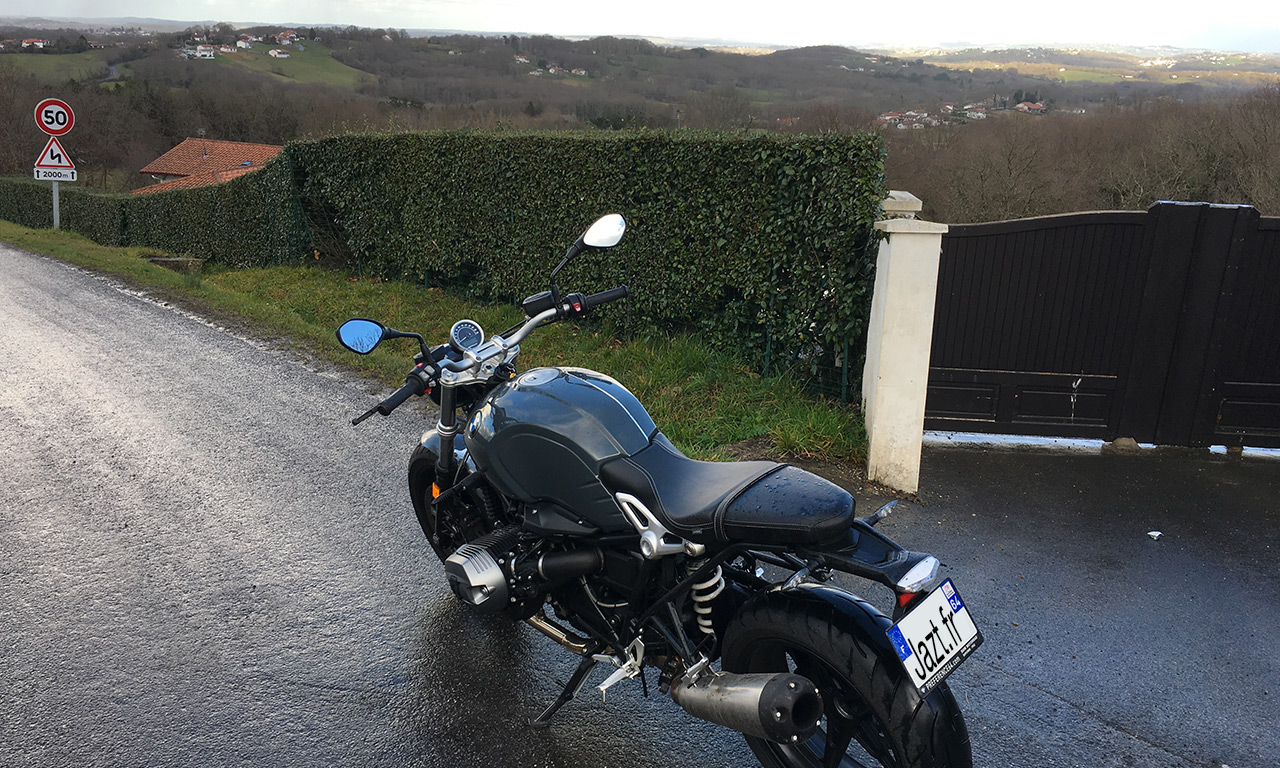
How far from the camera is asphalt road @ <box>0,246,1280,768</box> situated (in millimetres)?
3152

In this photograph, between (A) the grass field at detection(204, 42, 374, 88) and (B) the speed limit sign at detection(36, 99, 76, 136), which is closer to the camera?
(B) the speed limit sign at detection(36, 99, 76, 136)

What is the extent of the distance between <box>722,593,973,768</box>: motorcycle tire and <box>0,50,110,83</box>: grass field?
314 feet

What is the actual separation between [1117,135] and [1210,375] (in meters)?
29.4

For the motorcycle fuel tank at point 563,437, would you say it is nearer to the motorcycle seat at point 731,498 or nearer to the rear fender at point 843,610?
the motorcycle seat at point 731,498

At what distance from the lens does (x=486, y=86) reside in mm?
60688

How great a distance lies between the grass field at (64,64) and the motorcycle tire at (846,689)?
95.6 m

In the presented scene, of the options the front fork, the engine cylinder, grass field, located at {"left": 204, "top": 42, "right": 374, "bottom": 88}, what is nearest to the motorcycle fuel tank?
the engine cylinder

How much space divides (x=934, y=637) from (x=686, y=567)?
81 cm

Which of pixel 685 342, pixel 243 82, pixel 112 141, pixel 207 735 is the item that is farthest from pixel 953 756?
pixel 243 82

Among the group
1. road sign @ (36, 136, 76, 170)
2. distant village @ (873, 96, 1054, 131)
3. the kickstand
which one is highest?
distant village @ (873, 96, 1054, 131)

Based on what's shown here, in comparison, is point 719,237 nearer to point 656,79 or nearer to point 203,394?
point 203,394

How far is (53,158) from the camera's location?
18734 millimetres

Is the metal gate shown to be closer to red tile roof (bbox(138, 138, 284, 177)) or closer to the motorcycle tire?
the motorcycle tire

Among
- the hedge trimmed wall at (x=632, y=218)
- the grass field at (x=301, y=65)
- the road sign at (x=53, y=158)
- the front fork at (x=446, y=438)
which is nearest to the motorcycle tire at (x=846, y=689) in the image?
the front fork at (x=446, y=438)
